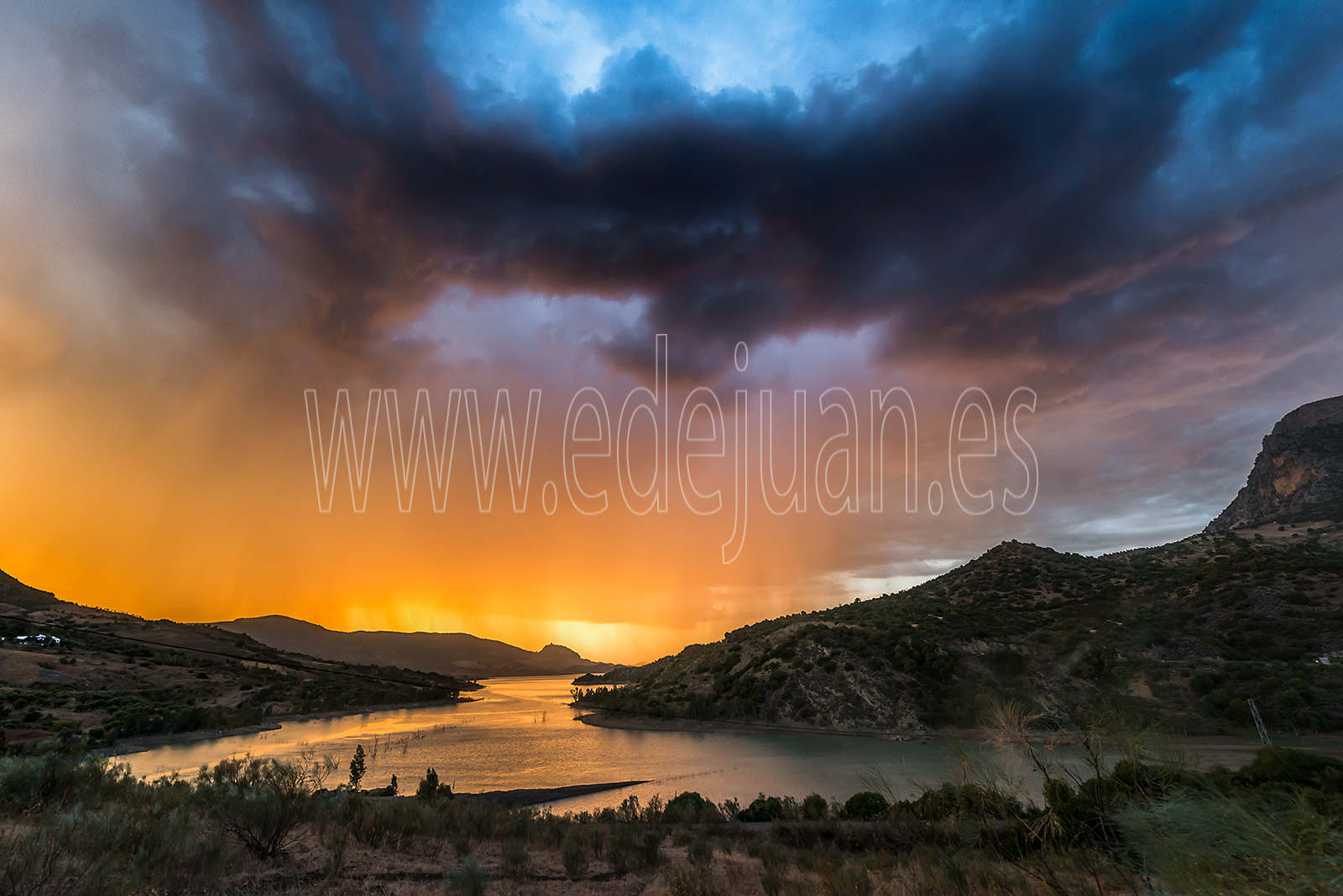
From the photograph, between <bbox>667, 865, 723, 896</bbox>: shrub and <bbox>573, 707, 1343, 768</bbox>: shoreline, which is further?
<bbox>573, 707, 1343, 768</bbox>: shoreline

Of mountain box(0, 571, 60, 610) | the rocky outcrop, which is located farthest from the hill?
the rocky outcrop

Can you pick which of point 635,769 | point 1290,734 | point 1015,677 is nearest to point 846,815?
point 635,769

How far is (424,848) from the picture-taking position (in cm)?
1309

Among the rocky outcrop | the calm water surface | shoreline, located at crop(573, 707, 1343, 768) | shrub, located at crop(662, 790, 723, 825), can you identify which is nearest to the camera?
shrub, located at crop(662, 790, 723, 825)

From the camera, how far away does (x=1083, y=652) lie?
53406mm

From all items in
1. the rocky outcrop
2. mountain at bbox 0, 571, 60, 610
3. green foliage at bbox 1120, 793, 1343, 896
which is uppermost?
the rocky outcrop

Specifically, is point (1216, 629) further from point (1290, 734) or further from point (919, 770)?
point (919, 770)

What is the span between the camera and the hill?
46.0m

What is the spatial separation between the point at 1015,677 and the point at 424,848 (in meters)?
62.6

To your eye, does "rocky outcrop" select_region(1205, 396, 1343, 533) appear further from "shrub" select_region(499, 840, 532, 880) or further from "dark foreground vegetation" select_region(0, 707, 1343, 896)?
"shrub" select_region(499, 840, 532, 880)

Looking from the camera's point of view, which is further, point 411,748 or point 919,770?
point 411,748

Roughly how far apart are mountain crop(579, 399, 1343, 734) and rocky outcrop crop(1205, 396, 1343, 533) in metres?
0.56

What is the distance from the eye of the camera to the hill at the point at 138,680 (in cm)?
4600

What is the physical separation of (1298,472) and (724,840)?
448 ft
